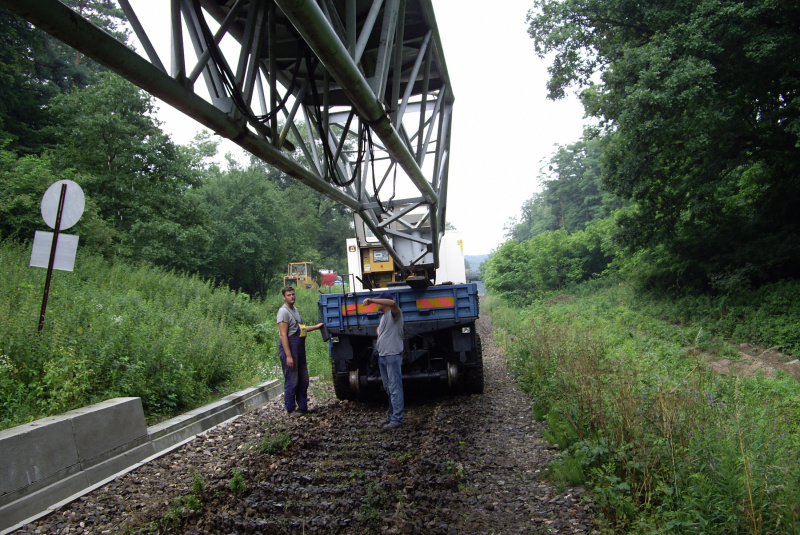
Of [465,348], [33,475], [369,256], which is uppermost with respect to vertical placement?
[369,256]

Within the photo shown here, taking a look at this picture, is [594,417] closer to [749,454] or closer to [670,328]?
[749,454]

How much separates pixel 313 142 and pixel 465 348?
4070 millimetres

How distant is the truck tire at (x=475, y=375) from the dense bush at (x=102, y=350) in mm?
4225

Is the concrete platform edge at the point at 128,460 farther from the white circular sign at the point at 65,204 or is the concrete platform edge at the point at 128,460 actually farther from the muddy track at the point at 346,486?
the white circular sign at the point at 65,204

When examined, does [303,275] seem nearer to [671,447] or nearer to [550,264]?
[550,264]

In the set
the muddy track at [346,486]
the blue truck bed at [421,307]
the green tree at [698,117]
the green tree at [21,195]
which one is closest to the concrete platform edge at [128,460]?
the muddy track at [346,486]

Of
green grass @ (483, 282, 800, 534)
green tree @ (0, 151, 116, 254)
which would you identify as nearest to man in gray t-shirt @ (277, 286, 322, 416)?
green grass @ (483, 282, 800, 534)

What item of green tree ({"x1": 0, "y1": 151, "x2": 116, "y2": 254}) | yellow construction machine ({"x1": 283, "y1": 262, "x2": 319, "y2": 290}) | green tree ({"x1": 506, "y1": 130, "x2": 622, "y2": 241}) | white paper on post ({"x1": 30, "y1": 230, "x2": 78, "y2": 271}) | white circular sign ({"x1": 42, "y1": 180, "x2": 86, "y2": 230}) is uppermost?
green tree ({"x1": 506, "y1": 130, "x2": 622, "y2": 241})

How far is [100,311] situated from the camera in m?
8.99

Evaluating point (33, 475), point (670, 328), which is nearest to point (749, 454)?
point (33, 475)

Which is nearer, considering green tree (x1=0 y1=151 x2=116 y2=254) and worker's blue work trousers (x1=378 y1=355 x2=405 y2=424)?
worker's blue work trousers (x1=378 y1=355 x2=405 y2=424)

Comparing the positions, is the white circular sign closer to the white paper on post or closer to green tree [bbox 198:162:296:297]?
the white paper on post

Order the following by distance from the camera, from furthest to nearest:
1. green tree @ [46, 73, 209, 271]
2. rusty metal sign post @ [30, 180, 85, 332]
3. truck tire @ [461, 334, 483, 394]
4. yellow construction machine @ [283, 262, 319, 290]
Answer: yellow construction machine @ [283, 262, 319, 290], green tree @ [46, 73, 209, 271], truck tire @ [461, 334, 483, 394], rusty metal sign post @ [30, 180, 85, 332]

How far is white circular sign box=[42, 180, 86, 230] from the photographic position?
6.71 metres
